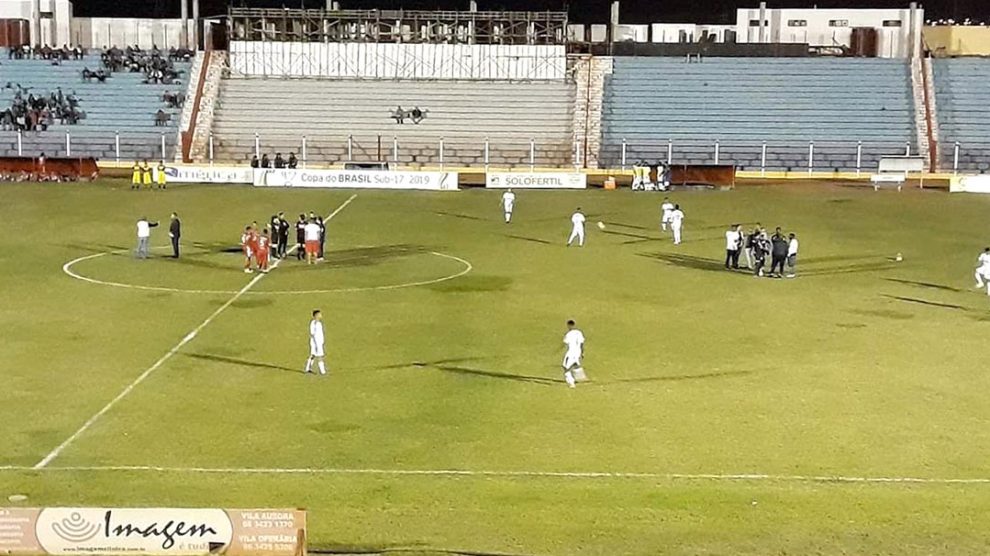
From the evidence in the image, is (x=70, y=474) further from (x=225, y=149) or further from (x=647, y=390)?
(x=225, y=149)

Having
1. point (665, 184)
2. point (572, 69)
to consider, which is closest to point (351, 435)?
point (665, 184)

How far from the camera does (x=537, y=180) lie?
6462 cm

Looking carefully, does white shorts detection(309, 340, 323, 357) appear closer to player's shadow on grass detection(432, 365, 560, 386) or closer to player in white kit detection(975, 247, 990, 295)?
player's shadow on grass detection(432, 365, 560, 386)

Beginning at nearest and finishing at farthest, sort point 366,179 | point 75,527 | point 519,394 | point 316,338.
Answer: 1. point 75,527
2. point 519,394
3. point 316,338
4. point 366,179

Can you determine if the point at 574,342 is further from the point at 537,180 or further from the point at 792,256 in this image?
the point at 537,180

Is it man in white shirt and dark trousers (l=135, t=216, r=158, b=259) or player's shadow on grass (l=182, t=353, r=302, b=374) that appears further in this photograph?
man in white shirt and dark trousers (l=135, t=216, r=158, b=259)

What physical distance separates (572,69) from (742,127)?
36.7 feet

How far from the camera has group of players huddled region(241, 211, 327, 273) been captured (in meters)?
38.2

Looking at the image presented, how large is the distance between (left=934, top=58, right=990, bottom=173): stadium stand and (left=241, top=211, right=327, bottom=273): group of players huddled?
4139 cm

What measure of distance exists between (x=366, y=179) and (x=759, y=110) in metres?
23.5

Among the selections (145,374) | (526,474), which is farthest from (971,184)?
(526,474)

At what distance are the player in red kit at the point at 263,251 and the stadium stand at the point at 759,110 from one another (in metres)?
35.3

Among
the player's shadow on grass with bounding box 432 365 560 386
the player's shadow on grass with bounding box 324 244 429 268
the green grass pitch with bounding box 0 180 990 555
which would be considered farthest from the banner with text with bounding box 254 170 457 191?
the player's shadow on grass with bounding box 432 365 560 386

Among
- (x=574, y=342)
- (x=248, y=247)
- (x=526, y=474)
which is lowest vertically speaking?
(x=526, y=474)
